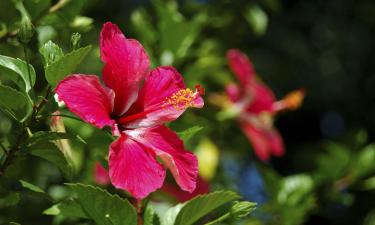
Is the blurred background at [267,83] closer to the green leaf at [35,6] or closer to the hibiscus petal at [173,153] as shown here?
the green leaf at [35,6]

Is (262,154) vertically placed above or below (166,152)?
below

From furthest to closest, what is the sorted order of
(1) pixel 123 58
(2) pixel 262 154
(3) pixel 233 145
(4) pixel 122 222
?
1. (3) pixel 233 145
2. (2) pixel 262 154
3. (1) pixel 123 58
4. (4) pixel 122 222

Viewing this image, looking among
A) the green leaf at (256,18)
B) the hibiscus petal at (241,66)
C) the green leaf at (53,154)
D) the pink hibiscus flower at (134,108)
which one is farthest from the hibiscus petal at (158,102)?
the green leaf at (256,18)

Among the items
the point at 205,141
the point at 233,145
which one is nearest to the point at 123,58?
the point at 205,141

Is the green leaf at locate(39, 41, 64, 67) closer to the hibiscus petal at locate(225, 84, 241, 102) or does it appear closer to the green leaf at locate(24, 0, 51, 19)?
the green leaf at locate(24, 0, 51, 19)

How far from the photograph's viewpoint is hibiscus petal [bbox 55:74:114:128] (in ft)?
3.50

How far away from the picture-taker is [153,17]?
8.44 feet

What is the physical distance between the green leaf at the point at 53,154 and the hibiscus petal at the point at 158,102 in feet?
0.42

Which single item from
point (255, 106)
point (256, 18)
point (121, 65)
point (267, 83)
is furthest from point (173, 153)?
point (267, 83)

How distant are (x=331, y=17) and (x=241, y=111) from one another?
2.05 metres

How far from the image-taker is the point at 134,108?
4.05ft

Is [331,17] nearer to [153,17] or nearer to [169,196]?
[153,17]

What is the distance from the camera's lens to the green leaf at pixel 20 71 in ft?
3.59

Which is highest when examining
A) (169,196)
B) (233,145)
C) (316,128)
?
(169,196)
